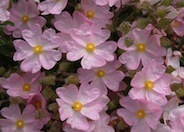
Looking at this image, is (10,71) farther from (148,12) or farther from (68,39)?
(148,12)

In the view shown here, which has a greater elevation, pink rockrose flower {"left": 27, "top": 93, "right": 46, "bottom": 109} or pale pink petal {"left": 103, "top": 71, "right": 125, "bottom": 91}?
pale pink petal {"left": 103, "top": 71, "right": 125, "bottom": 91}

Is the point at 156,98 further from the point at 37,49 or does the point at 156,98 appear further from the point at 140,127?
the point at 37,49

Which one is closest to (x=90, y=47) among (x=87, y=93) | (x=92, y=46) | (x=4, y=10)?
(x=92, y=46)

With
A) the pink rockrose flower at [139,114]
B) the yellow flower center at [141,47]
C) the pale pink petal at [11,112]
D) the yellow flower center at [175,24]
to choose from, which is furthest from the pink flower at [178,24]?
the pale pink petal at [11,112]

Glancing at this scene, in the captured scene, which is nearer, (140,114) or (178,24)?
(140,114)

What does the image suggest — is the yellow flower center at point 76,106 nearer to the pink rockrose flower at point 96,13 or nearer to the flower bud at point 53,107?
the flower bud at point 53,107

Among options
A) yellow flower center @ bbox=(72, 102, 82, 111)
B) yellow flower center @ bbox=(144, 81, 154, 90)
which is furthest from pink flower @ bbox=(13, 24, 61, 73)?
yellow flower center @ bbox=(144, 81, 154, 90)

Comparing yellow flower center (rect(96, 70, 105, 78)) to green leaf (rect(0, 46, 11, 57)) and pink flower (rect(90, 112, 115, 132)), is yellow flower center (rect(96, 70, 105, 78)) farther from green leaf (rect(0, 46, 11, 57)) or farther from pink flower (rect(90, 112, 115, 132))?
green leaf (rect(0, 46, 11, 57))
